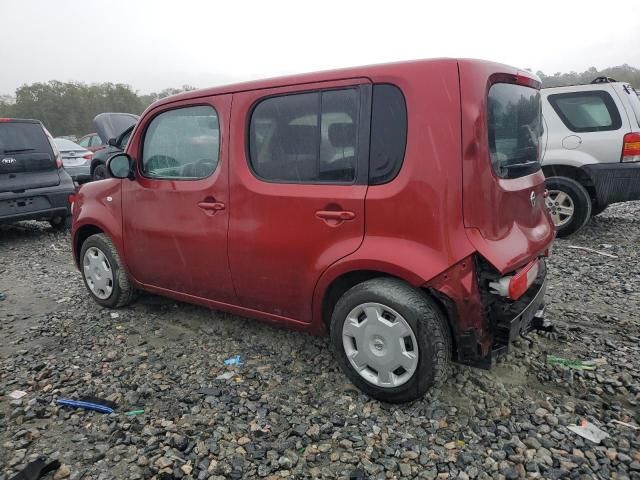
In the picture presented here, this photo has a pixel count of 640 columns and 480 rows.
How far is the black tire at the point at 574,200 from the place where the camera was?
5.89 meters

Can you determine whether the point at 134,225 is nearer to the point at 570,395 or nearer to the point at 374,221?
the point at 374,221

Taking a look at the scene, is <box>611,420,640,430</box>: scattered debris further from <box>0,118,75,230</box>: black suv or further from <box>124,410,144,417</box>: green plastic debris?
<box>0,118,75,230</box>: black suv

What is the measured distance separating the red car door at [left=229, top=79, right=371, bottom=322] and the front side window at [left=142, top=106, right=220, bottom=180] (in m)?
0.26

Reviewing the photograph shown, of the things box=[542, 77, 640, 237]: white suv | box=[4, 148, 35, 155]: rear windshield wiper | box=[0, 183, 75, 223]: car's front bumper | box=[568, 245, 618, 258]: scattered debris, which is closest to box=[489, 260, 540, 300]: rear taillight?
box=[568, 245, 618, 258]: scattered debris

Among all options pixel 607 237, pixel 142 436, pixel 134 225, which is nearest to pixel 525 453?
pixel 142 436

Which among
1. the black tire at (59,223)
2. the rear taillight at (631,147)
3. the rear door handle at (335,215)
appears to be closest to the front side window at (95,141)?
the black tire at (59,223)

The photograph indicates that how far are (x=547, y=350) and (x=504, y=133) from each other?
1623mm

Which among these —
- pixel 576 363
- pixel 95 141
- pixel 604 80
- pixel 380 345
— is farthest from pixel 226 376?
pixel 95 141

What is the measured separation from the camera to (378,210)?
2.51 m

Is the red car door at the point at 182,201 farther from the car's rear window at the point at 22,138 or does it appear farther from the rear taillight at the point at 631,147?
the rear taillight at the point at 631,147

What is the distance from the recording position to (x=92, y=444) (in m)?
2.46

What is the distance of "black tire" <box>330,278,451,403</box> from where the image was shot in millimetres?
2436

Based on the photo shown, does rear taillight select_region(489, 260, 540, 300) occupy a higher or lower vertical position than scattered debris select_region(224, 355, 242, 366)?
higher

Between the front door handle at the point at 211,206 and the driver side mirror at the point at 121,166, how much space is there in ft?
2.70
